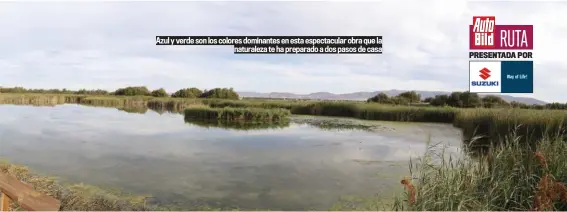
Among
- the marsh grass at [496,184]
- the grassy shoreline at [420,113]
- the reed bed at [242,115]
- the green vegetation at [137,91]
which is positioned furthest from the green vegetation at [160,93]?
the marsh grass at [496,184]

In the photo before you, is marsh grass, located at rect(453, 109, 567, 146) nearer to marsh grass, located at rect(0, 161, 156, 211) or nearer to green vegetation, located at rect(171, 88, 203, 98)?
marsh grass, located at rect(0, 161, 156, 211)

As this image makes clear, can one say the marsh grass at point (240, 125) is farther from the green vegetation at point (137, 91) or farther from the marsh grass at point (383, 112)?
the green vegetation at point (137, 91)

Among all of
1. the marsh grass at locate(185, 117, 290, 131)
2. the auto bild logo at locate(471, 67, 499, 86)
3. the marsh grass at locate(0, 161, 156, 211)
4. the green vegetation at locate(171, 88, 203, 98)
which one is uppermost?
the green vegetation at locate(171, 88, 203, 98)

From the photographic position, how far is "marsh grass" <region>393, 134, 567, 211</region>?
3.35 meters

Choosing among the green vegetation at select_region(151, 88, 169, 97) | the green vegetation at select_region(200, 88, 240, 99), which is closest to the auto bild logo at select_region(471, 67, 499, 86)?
the green vegetation at select_region(200, 88, 240, 99)

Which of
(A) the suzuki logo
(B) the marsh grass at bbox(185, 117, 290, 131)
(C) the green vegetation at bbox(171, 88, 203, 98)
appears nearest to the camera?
(A) the suzuki logo

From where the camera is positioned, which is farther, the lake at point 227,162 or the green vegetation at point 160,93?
the green vegetation at point 160,93

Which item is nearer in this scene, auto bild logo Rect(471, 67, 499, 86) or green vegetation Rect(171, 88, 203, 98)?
auto bild logo Rect(471, 67, 499, 86)

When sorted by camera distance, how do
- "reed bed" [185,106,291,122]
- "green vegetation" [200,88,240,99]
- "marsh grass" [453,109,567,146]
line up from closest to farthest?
"marsh grass" [453,109,567,146], "reed bed" [185,106,291,122], "green vegetation" [200,88,240,99]

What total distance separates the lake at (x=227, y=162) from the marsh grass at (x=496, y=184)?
0.70 meters

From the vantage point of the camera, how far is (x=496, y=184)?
151 inches

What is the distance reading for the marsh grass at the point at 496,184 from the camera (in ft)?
11.0

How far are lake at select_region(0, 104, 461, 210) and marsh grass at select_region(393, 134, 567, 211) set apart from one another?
0.70 m

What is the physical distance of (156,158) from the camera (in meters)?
8.33
